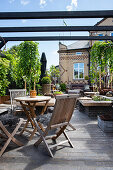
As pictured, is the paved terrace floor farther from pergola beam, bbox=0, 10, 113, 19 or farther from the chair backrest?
pergola beam, bbox=0, 10, 113, 19

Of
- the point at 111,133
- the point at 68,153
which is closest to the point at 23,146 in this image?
the point at 68,153

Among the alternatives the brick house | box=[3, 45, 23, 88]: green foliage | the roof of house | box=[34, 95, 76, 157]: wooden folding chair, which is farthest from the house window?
box=[34, 95, 76, 157]: wooden folding chair

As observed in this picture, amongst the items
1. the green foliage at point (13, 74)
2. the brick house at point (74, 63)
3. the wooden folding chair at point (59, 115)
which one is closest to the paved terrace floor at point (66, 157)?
the wooden folding chair at point (59, 115)

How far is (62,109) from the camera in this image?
2463 millimetres

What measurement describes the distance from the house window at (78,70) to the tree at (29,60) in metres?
8.87

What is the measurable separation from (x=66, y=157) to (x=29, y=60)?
5.86 m

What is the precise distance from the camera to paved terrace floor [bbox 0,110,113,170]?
1.95 m

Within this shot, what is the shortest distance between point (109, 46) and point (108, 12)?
11.2ft

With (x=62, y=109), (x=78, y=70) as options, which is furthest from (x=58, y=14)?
(x=78, y=70)

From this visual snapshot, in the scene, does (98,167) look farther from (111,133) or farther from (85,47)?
(85,47)

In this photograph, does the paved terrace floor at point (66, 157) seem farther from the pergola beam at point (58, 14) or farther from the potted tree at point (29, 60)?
the potted tree at point (29, 60)

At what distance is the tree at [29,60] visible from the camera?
738 cm

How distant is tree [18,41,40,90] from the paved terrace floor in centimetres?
510

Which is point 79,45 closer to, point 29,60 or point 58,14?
point 29,60
